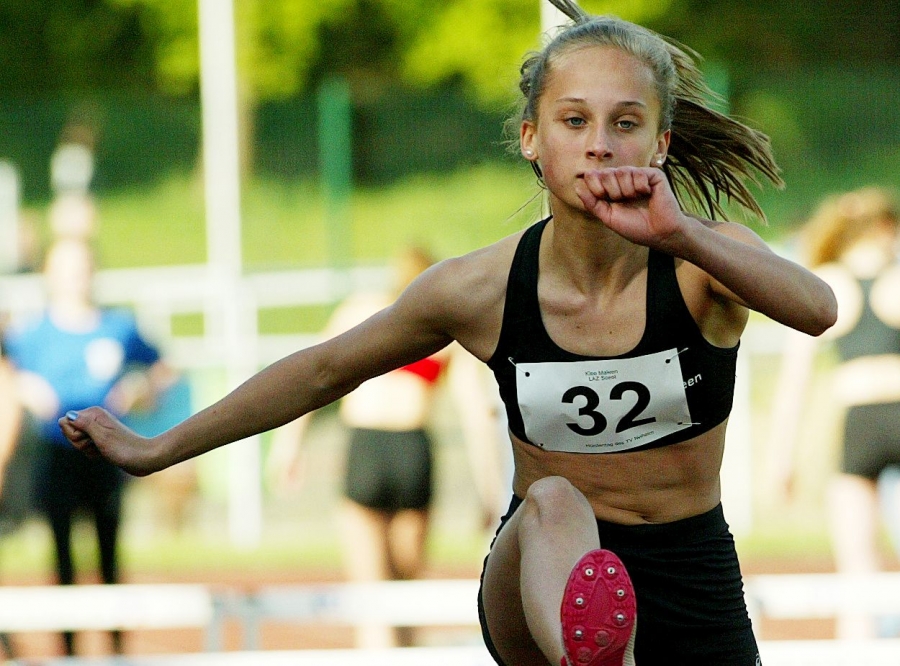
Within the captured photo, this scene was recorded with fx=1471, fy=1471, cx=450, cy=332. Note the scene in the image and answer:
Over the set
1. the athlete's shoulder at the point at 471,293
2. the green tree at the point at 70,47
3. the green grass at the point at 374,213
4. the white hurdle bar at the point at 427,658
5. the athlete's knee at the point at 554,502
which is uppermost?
the green tree at the point at 70,47

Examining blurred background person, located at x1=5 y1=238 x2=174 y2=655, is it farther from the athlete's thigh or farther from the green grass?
the athlete's thigh

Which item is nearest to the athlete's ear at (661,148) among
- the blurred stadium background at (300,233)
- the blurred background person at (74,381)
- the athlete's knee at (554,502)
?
the athlete's knee at (554,502)

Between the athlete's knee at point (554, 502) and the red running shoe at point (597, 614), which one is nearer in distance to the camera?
the red running shoe at point (597, 614)

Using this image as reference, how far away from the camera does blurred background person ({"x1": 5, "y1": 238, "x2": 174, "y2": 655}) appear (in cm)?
667

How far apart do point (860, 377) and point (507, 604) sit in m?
3.81

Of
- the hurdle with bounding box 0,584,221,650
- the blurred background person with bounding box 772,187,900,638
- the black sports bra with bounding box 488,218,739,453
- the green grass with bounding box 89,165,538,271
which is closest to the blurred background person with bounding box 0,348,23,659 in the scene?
the hurdle with bounding box 0,584,221,650

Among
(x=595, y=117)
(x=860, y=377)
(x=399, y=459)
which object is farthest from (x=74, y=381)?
(x=595, y=117)

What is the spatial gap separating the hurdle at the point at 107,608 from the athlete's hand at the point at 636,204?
344 cm

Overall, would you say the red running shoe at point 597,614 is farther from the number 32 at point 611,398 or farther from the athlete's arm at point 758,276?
the athlete's arm at point 758,276

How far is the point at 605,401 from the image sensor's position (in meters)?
3.09

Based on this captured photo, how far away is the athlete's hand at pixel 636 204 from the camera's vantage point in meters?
2.72

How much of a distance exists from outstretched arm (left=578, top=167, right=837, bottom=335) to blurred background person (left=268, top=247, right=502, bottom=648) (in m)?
3.70

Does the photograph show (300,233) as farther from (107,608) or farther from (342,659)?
(342,659)

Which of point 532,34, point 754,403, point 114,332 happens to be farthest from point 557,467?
point 532,34
